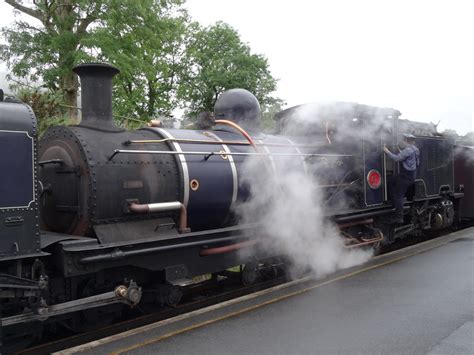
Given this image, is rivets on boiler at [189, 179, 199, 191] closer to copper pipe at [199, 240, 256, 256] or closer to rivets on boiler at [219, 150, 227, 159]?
rivets on boiler at [219, 150, 227, 159]

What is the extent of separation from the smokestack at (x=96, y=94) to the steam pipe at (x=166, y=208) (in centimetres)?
105

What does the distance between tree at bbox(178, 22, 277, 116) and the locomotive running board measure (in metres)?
27.0

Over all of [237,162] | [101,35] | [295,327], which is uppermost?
[101,35]

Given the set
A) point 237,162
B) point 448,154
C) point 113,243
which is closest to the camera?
point 113,243

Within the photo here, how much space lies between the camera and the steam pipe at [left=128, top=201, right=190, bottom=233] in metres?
4.98

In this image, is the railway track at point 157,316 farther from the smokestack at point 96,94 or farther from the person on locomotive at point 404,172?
the person on locomotive at point 404,172

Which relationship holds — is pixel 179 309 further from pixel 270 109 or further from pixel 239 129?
pixel 270 109

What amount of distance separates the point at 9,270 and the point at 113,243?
99 cm

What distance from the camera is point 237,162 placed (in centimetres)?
627

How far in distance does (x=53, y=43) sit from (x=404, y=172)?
445 inches

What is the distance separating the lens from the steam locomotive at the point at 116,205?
4094 mm

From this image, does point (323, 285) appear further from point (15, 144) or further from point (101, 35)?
point (101, 35)

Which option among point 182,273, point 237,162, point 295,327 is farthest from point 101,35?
point 295,327

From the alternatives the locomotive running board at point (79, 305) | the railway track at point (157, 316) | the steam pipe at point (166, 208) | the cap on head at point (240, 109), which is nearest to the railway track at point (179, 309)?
the railway track at point (157, 316)
